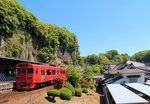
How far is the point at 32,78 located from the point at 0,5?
695 inches

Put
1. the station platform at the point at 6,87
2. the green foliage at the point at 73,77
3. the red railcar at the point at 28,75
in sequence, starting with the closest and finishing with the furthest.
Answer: the station platform at the point at 6,87, the red railcar at the point at 28,75, the green foliage at the point at 73,77

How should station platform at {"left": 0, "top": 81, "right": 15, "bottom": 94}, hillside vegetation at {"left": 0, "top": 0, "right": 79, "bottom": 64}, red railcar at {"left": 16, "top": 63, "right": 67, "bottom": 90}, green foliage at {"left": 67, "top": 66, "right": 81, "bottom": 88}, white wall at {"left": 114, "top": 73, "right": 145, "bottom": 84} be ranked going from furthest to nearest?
white wall at {"left": 114, "top": 73, "right": 145, "bottom": 84} < hillside vegetation at {"left": 0, "top": 0, "right": 79, "bottom": 64} < green foliage at {"left": 67, "top": 66, "right": 81, "bottom": 88} < red railcar at {"left": 16, "top": 63, "right": 67, "bottom": 90} < station platform at {"left": 0, "top": 81, "right": 15, "bottom": 94}

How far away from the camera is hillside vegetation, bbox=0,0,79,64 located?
36.0m

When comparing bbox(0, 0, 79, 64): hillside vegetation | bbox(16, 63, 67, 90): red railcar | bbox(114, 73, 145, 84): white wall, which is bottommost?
bbox(114, 73, 145, 84): white wall

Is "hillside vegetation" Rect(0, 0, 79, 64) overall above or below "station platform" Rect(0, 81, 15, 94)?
above

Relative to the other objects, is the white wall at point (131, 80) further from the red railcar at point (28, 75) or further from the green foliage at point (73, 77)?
the red railcar at point (28, 75)

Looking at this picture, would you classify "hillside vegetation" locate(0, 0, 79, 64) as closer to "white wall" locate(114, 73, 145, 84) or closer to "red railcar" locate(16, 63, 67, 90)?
"red railcar" locate(16, 63, 67, 90)

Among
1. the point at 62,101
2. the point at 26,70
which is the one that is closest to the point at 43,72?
the point at 26,70

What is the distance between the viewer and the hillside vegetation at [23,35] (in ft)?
118

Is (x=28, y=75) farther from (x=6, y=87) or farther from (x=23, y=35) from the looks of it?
(x=23, y=35)

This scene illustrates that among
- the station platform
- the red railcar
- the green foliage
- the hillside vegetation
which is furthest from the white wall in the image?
the station platform

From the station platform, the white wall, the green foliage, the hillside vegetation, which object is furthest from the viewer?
the white wall

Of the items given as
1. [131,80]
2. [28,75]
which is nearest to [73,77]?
[131,80]

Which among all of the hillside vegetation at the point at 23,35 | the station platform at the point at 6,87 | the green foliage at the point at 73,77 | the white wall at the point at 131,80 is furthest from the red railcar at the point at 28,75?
the white wall at the point at 131,80
